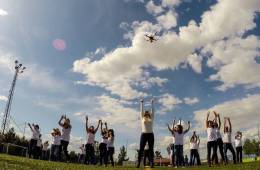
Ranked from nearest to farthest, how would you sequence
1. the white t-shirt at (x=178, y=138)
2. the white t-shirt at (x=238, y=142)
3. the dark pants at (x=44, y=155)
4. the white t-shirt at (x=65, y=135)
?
the white t-shirt at (x=178, y=138) → the white t-shirt at (x=65, y=135) → the white t-shirt at (x=238, y=142) → the dark pants at (x=44, y=155)

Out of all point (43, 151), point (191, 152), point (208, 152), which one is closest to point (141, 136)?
point (208, 152)

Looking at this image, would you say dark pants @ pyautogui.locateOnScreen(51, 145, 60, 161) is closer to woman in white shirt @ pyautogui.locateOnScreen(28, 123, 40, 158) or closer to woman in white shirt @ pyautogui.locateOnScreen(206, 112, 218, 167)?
woman in white shirt @ pyautogui.locateOnScreen(28, 123, 40, 158)

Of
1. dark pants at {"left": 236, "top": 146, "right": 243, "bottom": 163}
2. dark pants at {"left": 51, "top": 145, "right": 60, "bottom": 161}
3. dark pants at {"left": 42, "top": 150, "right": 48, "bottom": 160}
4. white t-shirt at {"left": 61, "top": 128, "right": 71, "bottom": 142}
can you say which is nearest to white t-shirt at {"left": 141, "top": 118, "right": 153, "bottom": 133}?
white t-shirt at {"left": 61, "top": 128, "right": 71, "bottom": 142}

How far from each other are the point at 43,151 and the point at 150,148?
970 inches

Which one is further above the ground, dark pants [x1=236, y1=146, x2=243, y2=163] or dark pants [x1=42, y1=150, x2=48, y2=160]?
dark pants [x1=236, y1=146, x2=243, y2=163]

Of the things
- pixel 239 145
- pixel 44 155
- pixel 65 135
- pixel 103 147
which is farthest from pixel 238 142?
pixel 44 155

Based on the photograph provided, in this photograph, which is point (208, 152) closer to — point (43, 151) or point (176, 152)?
point (176, 152)

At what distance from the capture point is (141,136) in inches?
613

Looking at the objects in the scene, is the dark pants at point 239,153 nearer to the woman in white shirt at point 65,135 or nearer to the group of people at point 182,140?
the group of people at point 182,140

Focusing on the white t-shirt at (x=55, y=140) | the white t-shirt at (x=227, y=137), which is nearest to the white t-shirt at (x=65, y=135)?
the white t-shirt at (x=55, y=140)

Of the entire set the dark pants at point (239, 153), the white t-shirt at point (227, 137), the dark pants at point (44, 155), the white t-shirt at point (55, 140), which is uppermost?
the white t-shirt at point (227, 137)

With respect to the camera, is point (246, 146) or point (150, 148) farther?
point (246, 146)

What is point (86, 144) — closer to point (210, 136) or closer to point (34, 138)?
point (34, 138)

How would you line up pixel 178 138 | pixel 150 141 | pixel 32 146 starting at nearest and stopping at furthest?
pixel 150 141
pixel 178 138
pixel 32 146
